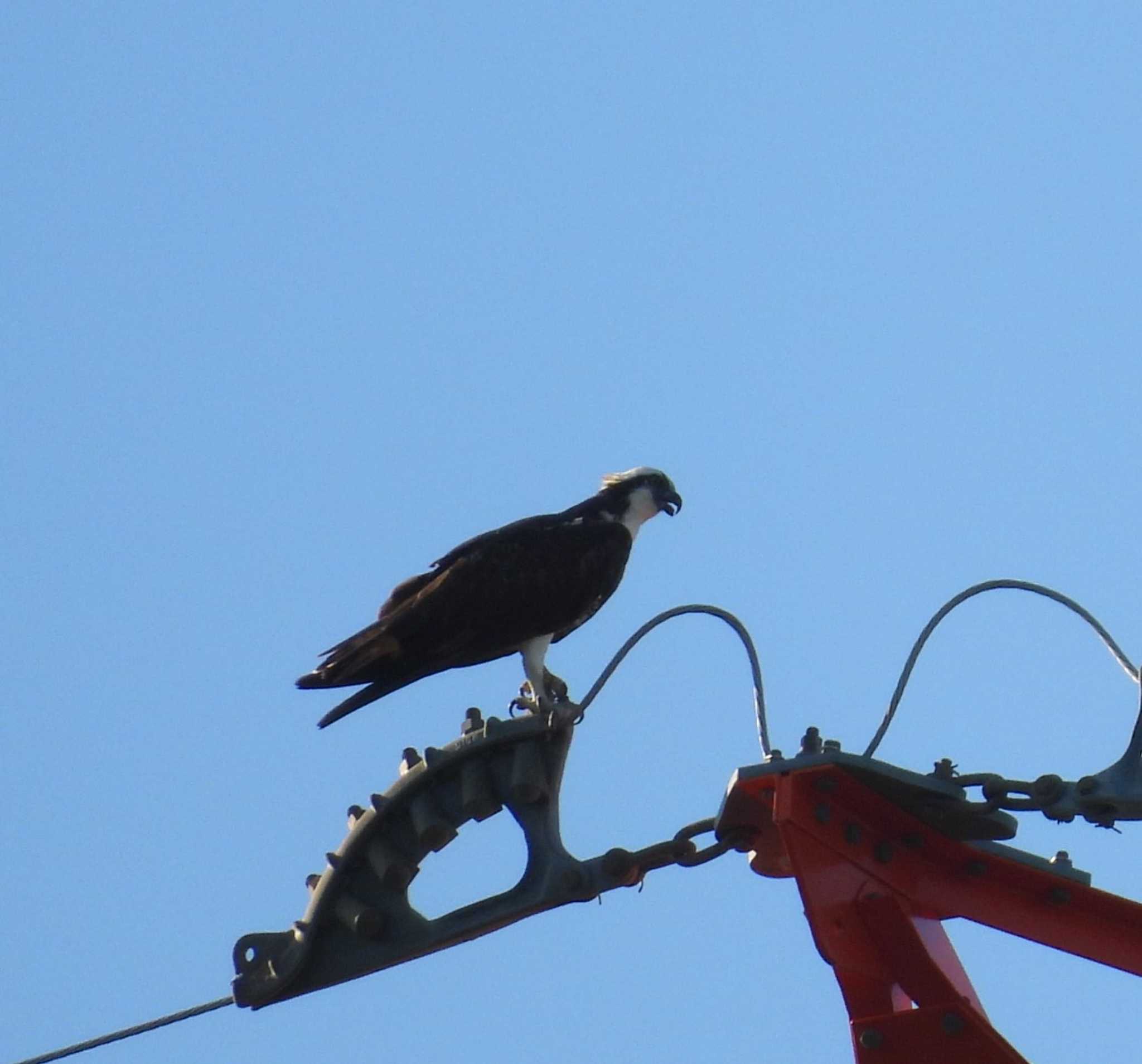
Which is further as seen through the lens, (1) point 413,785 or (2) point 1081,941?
(1) point 413,785

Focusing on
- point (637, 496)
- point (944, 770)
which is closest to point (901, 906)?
point (944, 770)

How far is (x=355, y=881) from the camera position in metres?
7.36

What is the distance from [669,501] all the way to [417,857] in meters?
4.37

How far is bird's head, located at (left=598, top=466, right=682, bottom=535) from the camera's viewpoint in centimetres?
1111

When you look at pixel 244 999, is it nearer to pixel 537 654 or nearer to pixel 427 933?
pixel 427 933

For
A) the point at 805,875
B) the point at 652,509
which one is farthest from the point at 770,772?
the point at 652,509

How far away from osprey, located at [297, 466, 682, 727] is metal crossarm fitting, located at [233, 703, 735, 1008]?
146cm

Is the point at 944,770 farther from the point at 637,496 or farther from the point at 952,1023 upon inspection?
the point at 637,496

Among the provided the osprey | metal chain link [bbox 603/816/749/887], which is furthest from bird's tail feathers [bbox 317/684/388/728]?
metal chain link [bbox 603/816/749/887]

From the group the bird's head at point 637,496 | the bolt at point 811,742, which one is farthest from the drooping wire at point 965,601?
the bird's head at point 637,496

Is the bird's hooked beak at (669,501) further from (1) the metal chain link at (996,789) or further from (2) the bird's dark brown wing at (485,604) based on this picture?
(1) the metal chain link at (996,789)

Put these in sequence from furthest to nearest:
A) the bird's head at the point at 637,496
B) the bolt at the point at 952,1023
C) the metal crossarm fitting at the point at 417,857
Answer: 1. the bird's head at the point at 637,496
2. the metal crossarm fitting at the point at 417,857
3. the bolt at the point at 952,1023

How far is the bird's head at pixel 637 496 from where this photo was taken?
11109mm

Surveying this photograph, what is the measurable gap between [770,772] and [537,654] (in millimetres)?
3711
